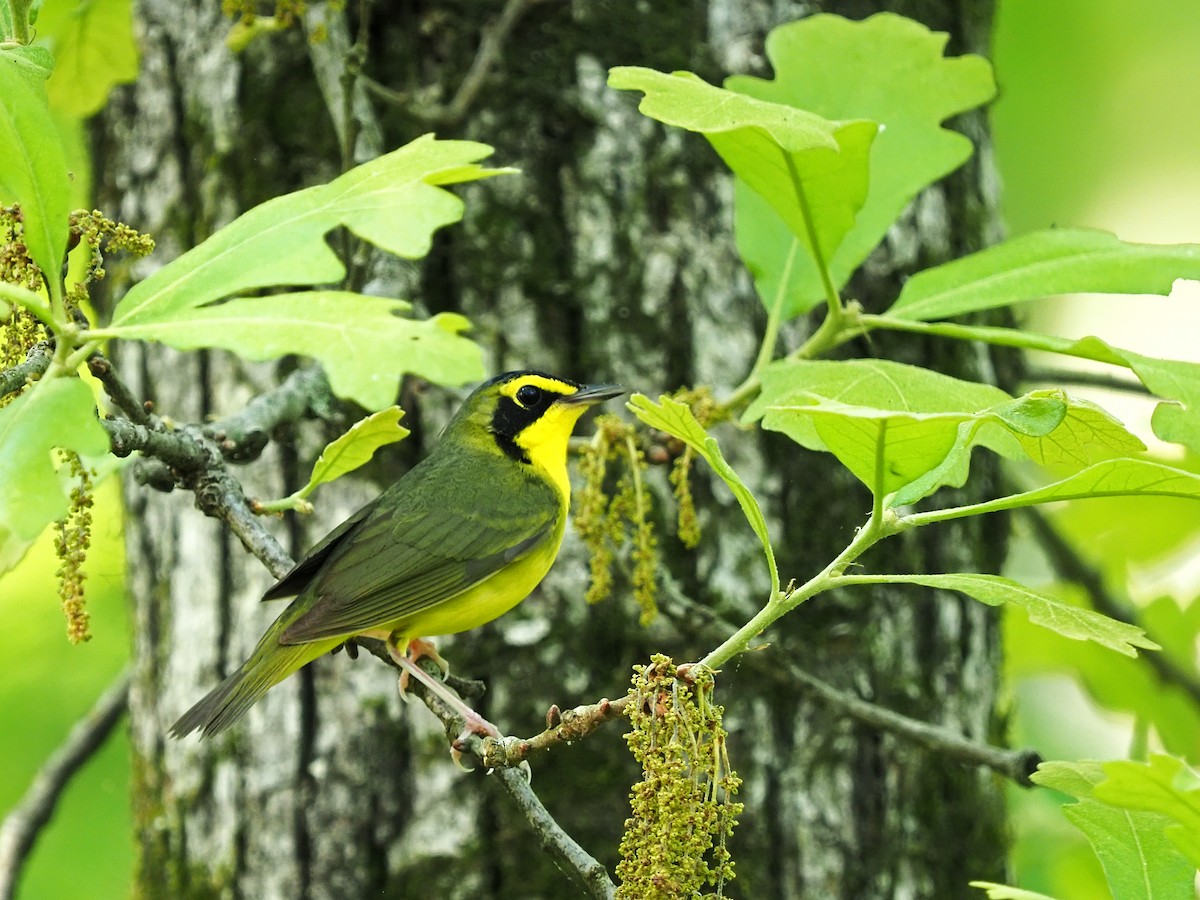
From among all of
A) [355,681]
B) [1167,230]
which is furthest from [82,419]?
[1167,230]

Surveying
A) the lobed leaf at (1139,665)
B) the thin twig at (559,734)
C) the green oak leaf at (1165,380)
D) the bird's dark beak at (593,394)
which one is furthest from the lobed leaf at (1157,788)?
the lobed leaf at (1139,665)

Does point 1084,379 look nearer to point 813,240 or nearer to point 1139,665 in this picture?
point 1139,665

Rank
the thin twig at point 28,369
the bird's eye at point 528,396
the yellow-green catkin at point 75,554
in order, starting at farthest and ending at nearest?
1. the bird's eye at point 528,396
2. the yellow-green catkin at point 75,554
3. the thin twig at point 28,369

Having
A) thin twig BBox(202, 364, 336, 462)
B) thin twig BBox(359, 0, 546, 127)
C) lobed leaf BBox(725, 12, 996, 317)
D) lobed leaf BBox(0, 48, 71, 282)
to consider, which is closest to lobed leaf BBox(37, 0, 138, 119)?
thin twig BBox(359, 0, 546, 127)

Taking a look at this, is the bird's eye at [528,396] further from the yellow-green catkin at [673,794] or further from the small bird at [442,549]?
the yellow-green catkin at [673,794]

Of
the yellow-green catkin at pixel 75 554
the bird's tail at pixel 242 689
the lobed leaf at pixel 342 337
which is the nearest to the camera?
the lobed leaf at pixel 342 337

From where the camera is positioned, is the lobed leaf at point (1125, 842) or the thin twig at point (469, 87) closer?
the lobed leaf at point (1125, 842)

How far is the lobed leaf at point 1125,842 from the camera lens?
1.82 meters

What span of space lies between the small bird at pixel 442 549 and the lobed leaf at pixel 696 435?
101cm

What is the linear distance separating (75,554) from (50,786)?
200cm

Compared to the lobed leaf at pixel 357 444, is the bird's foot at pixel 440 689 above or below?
below

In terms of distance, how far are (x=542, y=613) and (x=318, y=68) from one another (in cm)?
149

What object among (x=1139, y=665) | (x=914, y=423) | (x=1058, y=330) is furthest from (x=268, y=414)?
(x=1058, y=330)

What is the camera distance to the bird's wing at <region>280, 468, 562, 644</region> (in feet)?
9.41
